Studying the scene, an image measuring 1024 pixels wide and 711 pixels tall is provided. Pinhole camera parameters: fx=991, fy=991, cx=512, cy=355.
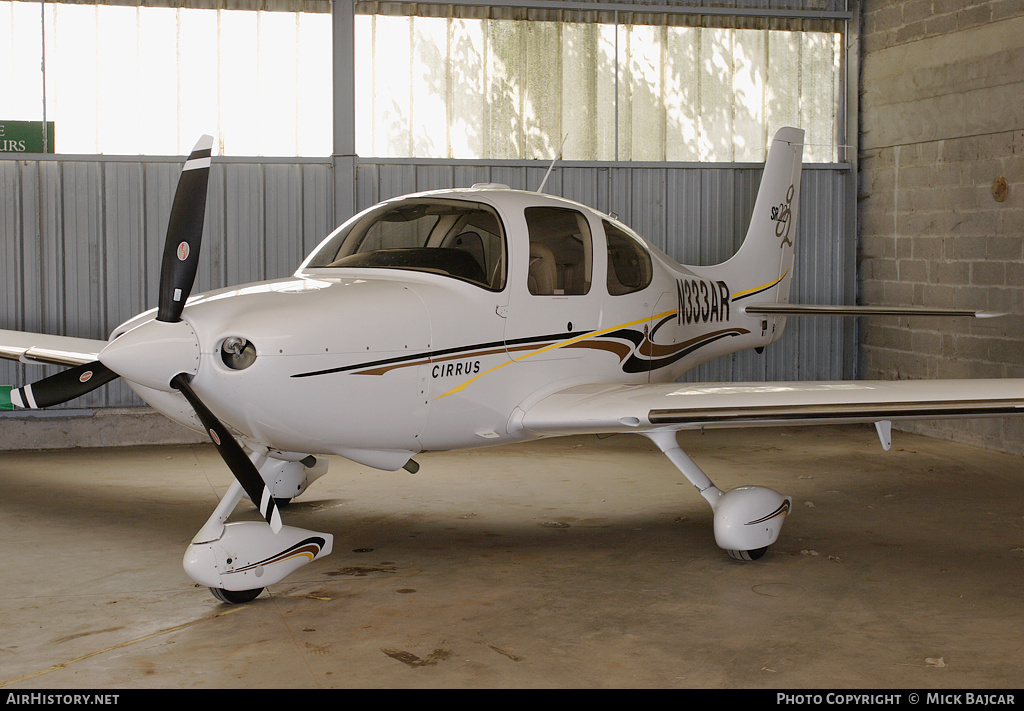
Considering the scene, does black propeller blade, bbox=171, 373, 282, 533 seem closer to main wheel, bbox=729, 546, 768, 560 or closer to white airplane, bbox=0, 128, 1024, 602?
white airplane, bbox=0, 128, 1024, 602

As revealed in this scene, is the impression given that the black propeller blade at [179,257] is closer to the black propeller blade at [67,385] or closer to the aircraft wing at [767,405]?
the black propeller blade at [67,385]

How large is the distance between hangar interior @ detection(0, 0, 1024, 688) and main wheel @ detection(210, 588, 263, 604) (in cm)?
6

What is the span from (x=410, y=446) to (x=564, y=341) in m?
1.13

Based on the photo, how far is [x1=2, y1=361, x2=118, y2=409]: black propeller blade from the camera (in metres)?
4.30

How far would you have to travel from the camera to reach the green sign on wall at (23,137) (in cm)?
896

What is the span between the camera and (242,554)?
435 centimetres

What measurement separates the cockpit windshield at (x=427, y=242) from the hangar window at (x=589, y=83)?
454cm

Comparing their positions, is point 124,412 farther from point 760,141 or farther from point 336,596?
point 760,141

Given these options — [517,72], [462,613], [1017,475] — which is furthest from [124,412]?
[1017,475]

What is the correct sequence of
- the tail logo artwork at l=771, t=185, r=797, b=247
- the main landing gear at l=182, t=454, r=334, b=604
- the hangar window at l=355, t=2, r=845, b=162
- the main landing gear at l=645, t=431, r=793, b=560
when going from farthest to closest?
the hangar window at l=355, t=2, r=845, b=162 < the tail logo artwork at l=771, t=185, r=797, b=247 < the main landing gear at l=645, t=431, r=793, b=560 < the main landing gear at l=182, t=454, r=334, b=604

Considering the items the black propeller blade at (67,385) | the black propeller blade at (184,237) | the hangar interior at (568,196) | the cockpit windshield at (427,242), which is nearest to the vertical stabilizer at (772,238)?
the hangar interior at (568,196)

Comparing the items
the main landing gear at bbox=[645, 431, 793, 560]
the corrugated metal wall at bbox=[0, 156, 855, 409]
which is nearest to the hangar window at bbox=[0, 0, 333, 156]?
the corrugated metal wall at bbox=[0, 156, 855, 409]

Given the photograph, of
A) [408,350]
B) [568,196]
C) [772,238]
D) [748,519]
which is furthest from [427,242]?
[568,196]

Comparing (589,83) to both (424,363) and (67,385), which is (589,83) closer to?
(424,363)
